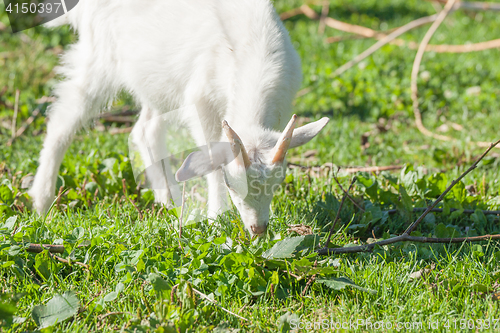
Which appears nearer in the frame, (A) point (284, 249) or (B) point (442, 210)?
(A) point (284, 249)

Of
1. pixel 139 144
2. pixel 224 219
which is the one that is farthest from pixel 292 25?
pixel 224 219

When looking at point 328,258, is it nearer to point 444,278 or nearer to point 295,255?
point 295,255

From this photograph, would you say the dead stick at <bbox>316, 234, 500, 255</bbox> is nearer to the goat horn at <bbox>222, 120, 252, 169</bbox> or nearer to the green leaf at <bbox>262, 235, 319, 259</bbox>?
the green leaf at <bbox>262, 235, 319, 259</bbox>

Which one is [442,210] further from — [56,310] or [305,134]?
[56,310]

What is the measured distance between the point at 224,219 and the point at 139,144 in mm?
1490

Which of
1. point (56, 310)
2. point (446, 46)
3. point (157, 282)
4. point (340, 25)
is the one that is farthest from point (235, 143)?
point (340, 25)

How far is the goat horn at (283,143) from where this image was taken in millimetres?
2449

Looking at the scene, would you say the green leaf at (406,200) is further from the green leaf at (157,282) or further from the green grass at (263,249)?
the green leaf at (157,282)

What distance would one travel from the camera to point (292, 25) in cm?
984

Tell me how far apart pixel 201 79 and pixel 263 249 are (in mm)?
1230

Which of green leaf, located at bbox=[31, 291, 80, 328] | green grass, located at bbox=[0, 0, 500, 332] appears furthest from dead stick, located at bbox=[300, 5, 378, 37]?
green leaf, located at bbox=[31, 291, 80, 328]

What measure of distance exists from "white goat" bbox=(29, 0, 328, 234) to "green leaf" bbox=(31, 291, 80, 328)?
2.68ft

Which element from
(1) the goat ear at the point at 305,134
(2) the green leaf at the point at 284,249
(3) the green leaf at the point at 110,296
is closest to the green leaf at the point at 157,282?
(3) the green leaf at the point at 110,296

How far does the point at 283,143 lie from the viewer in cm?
250
